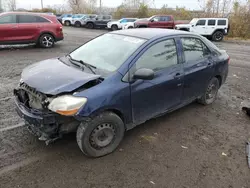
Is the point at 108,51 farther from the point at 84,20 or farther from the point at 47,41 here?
the point at 84,20

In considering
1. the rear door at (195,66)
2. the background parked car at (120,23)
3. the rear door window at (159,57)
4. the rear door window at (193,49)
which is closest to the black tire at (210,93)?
the rear door at (195,66)

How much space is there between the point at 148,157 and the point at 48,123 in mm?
1455

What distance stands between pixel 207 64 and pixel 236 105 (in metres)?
1.42

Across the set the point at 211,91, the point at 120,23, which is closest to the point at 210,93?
the point at 211,91

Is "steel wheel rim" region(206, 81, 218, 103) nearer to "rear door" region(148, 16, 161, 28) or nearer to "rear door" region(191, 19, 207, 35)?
"rear door" region(191, 19, 207, 35)

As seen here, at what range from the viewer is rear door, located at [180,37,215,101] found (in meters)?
4.08

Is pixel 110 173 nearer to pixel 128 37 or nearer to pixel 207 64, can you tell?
pixel 128 37

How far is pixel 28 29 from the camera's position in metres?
10.5

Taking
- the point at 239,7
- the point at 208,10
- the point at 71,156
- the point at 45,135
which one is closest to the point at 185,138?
the point at 71,156

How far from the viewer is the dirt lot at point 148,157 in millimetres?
2830

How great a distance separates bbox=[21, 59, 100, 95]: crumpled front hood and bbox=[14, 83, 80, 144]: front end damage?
3.9 inches

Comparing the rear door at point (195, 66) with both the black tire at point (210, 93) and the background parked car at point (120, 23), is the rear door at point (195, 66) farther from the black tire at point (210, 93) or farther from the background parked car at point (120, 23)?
the background parked car at point (120, 23)

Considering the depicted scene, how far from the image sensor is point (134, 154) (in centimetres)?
333

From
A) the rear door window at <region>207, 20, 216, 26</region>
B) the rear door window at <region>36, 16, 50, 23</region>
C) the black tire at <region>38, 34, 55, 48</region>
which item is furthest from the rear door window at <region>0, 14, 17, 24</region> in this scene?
the rear door window at <region>207, 20, 216, 26</region>
